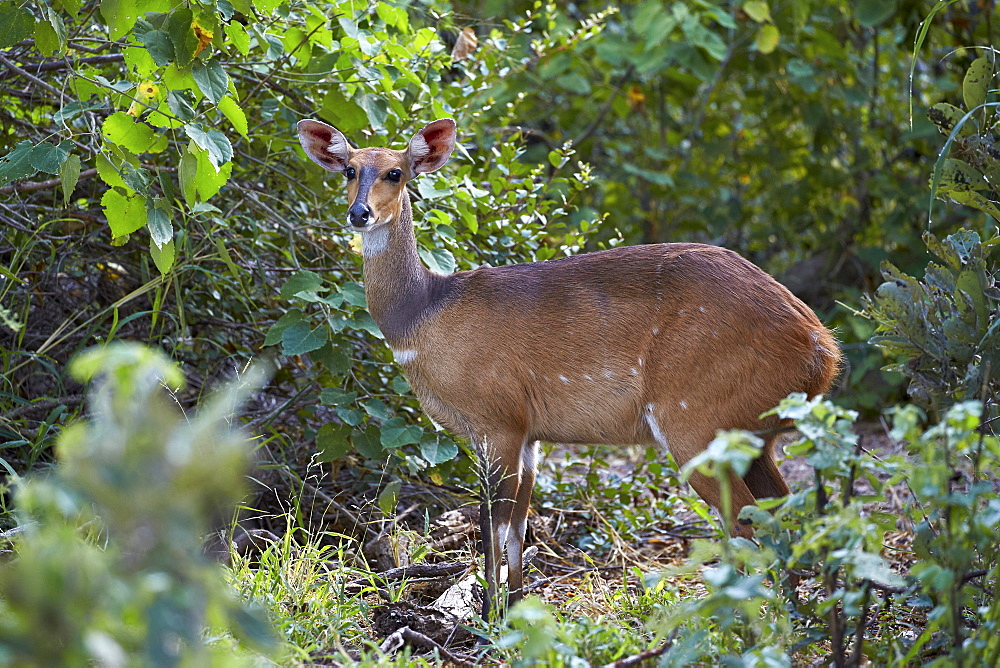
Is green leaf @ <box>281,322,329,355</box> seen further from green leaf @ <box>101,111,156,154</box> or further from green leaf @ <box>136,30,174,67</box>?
green leaf @ <box>136,30,174,67</box>

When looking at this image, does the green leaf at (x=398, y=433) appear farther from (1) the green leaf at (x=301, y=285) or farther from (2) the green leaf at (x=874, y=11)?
(2) the green leaf at (x=874, y=11)

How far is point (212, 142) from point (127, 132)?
0.35m

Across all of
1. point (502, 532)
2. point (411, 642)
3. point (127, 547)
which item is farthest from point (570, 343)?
point (127, 547)

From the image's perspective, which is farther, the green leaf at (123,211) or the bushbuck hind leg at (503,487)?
the bushbuck hind leg at (503,487)

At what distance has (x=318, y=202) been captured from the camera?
5.20 m

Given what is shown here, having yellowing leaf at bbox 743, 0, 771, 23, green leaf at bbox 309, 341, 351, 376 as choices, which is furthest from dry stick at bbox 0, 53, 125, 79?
yellowing leaf at bbox 743, 0, 771, 23

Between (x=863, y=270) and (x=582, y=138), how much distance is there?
8.33ft

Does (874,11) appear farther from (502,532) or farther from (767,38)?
(502,532)

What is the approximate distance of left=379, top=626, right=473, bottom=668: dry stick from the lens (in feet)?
10.9

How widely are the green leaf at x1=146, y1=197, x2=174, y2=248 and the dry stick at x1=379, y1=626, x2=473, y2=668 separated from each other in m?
1.69

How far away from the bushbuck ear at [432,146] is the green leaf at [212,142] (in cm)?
89

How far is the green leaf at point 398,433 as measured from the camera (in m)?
4.25

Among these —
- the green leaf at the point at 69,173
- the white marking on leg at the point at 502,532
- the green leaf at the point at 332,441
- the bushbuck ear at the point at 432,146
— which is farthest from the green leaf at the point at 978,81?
the green leaf at the point at 69,173

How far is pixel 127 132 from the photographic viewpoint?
3801 millimetres
